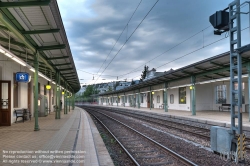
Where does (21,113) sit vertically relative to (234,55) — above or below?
below

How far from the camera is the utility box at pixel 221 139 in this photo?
21.7 ft

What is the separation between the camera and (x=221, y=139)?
693 centimetres

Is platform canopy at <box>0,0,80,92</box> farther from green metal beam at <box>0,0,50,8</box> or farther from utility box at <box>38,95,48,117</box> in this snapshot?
utility box at <box>38,95,48,117</box>

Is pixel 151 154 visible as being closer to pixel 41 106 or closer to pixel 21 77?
pixel 21 77

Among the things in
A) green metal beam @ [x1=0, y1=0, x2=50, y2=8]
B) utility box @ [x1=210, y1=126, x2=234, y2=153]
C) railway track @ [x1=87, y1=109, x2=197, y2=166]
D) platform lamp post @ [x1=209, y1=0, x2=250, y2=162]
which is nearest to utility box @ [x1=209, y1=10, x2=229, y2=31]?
platform lamp post @ [x1=209, y1=0, x2=250, y2=162]

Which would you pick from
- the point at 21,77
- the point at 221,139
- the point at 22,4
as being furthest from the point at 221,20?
the point at 21,77

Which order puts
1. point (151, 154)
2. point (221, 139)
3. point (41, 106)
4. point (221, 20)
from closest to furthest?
point (221, 20) → point (221, 139) → point (151, 154) → point (41, 106)

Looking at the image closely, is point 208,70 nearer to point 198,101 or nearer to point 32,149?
point 198,101

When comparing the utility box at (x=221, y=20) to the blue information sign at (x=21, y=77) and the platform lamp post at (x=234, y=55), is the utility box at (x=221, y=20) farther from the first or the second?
the blue information sign at (x=21, y=77)

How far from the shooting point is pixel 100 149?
27.0ft

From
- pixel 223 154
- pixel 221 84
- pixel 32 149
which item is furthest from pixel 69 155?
pixel 221 84

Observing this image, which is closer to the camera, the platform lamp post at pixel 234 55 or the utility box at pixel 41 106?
the platform lamp post at pixel 234 55

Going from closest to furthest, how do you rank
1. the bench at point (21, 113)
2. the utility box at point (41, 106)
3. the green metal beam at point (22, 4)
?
the green metal beam at point (22, 4) < the bench at point (21, 113) < the utility box at point (41, 106)

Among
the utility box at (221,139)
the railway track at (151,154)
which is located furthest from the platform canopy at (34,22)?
the utility box at (221,139)
